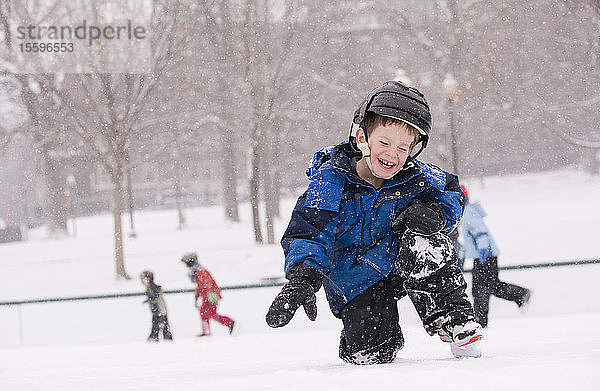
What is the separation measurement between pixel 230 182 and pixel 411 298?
2320cm

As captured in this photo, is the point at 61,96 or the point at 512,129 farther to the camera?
the point at 512,129

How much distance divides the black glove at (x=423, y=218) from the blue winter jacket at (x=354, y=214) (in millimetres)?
99

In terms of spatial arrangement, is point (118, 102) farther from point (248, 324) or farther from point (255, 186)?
point (248, 324)

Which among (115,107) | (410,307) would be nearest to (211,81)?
(115,107)

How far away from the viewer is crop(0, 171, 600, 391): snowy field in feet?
6.59

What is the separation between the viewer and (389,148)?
2.67 metres

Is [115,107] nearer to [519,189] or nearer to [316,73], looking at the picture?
[316,73]

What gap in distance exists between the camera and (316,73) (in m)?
23.2

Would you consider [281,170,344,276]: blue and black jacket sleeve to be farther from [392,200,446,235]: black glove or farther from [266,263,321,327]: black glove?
[392,200,446,235]: black glove

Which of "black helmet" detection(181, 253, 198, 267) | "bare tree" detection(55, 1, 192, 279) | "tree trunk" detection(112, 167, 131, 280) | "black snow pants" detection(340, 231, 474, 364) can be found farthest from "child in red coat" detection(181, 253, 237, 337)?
"tree trunk" detection(112, 167, 131, 280)

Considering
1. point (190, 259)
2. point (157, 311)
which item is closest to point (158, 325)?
point (157, 311)

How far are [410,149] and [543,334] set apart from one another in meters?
3.32

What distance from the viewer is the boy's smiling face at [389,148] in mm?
2668

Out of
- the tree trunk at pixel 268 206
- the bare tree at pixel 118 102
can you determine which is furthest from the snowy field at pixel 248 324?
the bare tree at pixel 118 102
